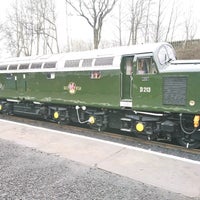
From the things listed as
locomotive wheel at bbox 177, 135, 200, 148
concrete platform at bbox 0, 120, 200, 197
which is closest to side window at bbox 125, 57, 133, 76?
concrete platform at bbox 0, 120, 200, 197

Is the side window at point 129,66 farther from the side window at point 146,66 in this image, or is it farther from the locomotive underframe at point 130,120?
the locomotive underframe at point 130,120

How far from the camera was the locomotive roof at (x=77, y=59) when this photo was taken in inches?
369

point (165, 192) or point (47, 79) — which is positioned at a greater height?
point (47, 79)

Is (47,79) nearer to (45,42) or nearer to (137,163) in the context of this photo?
(137,163)

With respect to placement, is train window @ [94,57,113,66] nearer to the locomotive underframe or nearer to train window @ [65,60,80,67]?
train window @ [65,60,80,67]

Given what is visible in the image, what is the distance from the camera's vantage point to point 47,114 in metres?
13.1

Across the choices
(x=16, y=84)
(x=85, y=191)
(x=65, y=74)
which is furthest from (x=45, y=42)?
(x=85, y=191)

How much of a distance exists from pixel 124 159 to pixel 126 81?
10.4ft

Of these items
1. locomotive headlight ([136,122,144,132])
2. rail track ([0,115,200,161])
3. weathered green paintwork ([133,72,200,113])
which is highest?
weathered green paintwork ([133,72,200,113])

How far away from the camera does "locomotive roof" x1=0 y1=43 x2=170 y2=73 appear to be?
30.7 feet

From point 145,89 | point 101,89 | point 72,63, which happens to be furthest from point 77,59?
point 145,89

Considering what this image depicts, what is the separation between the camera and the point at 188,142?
8680 millimetres

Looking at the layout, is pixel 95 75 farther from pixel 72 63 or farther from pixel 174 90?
pixel 174 90

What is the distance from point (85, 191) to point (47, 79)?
772 centimetres
